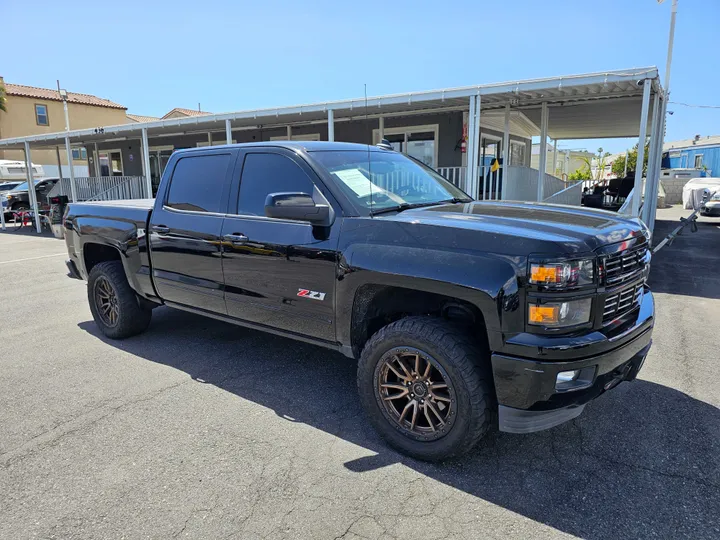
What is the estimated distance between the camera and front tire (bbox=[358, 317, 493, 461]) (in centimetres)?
264

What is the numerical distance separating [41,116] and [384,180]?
41.1m

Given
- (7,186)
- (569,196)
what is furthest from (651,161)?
(7,186)

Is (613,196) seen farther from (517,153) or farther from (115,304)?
(115,304)

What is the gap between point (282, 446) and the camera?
305cm

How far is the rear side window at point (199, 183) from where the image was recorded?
4.02 m

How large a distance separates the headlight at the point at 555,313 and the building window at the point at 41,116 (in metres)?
42.5

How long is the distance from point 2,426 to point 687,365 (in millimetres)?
5413

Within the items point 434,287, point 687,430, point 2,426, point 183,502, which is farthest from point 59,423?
point 687,430

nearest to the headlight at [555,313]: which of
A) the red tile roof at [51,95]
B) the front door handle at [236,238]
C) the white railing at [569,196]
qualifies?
the front door handle at [236,238]

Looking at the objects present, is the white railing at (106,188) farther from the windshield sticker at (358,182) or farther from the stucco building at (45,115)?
the stucco building at (45,115)

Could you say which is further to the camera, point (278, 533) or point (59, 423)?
point (59, 423)

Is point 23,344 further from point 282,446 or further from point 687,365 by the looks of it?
point 687,365

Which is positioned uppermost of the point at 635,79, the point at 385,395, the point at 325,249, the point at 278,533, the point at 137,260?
the point at 635,79

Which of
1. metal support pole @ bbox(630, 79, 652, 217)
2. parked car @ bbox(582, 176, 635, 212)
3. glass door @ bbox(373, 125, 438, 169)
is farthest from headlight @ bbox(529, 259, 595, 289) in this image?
parked car @ bbox(582, 176, 635, 212)
